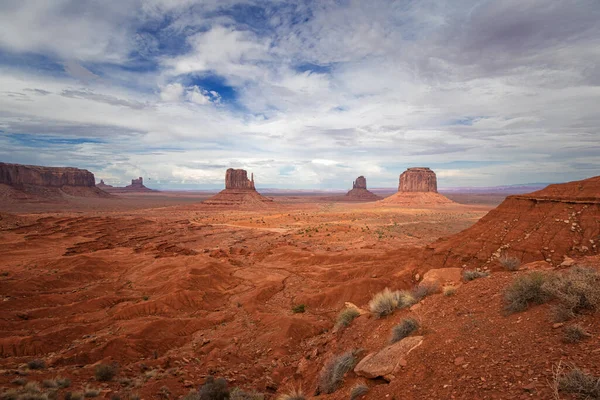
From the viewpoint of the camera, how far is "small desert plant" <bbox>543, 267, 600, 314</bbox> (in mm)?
4875

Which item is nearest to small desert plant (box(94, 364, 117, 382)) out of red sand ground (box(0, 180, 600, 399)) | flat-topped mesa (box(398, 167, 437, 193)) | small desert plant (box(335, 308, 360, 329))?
red sand ground (box(0, 180, 600, 399))

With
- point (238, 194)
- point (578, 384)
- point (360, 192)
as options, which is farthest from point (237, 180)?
point (578, 384)

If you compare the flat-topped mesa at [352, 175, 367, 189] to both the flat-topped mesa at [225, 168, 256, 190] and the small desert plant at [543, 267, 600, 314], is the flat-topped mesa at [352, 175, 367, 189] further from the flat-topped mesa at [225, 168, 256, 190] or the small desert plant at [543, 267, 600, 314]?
the small desert plant at [543, 267, 600, 314]

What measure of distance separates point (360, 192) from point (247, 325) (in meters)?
162

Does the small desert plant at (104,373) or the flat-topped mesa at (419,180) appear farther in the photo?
the flat-topped mesa at (419,180)

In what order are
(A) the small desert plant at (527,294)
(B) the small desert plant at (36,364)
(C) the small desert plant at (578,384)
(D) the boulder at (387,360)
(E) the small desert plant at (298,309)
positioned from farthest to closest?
(E) the small desert plant at (298,309) < (B) the small desert plant at (36,364) < (A) the small desert plant at (527,294) < (D) the boulder at (387,360) < (C) the small desert plant at (578,384)

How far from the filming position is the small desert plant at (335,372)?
661cm

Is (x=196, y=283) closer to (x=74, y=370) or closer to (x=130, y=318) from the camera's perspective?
(x=130, y=318)

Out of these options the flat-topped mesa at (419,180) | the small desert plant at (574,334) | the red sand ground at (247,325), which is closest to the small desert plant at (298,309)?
the red sand ground at (247,325)

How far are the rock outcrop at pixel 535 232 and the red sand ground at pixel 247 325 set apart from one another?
908 millimetres

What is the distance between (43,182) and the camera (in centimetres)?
11594

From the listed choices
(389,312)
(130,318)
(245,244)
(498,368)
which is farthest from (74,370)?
(245,244)

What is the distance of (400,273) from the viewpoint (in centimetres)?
1691

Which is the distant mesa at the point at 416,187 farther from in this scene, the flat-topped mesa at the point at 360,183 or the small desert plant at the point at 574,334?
the small desert plant at the point at 574,334
